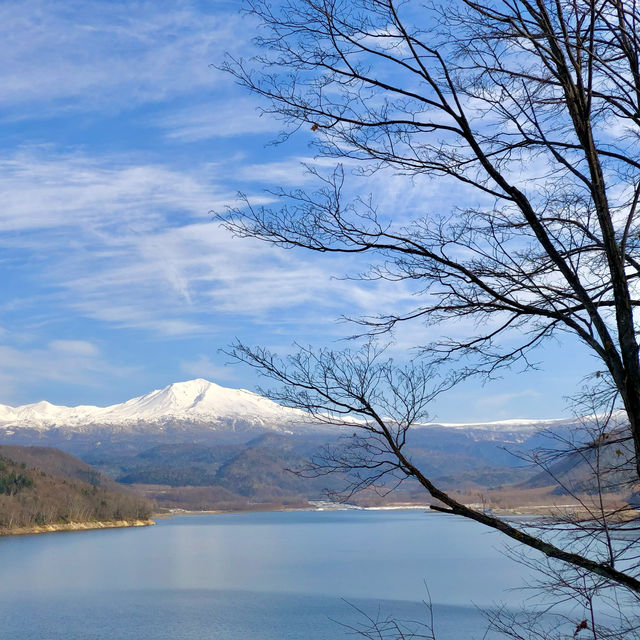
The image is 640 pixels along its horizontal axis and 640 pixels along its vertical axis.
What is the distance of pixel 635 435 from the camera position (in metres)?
3.29

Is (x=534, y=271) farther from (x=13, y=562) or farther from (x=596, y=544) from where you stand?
(x=13, y=562)

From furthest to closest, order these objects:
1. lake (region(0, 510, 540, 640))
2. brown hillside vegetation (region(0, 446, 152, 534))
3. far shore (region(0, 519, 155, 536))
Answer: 1. brown hillside vegetation (region(0, 446, 152, 534))
2. far shore (region(0, 519, 155, 536))
3. lake (region(0, 510, 540, 640))

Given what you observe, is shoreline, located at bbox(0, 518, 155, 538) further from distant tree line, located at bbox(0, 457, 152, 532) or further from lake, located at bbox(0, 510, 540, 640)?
lake, located at bbox(0, 510, 540, 640)

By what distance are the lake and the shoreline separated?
19342mm

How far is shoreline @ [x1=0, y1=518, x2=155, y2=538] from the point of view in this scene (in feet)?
329

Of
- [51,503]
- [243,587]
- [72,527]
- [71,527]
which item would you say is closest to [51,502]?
[51,503]

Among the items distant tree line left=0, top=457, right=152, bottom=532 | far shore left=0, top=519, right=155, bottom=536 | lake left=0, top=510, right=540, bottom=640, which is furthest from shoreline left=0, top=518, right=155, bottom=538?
lake left=0, top=510, right=540, bottom=640

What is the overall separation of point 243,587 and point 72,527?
73.5 m

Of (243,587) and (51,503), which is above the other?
(243,587)

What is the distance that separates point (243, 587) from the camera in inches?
1795

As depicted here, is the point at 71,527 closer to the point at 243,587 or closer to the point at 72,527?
the point at 72,527

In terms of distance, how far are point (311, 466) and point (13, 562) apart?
67.1 meters

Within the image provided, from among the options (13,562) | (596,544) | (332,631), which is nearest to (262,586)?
(332,631)

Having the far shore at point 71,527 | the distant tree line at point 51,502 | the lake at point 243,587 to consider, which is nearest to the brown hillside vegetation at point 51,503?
the distant tree line at point 51,502
